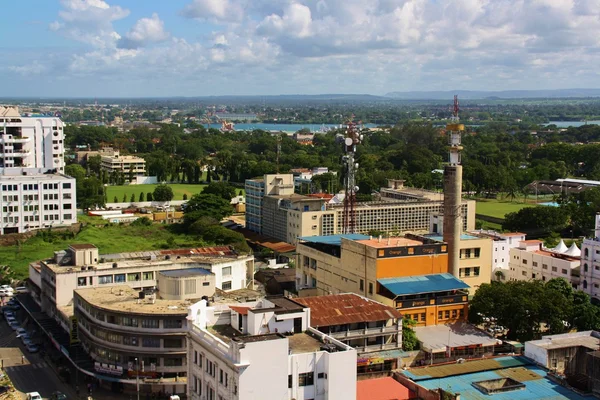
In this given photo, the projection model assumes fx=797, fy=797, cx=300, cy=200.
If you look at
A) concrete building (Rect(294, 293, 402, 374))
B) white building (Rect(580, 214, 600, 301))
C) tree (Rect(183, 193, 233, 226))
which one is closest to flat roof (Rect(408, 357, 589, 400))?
concrete building (Rect(294, 293, 402, 374))

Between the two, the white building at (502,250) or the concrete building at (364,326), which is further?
the white building at (502,250)

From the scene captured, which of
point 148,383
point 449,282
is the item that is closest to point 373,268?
point 449,282

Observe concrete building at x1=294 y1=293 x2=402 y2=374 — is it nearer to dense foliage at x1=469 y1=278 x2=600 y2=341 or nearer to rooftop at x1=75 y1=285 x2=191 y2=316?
rooftop at x1=75 y1=285 x2=191 y2=316

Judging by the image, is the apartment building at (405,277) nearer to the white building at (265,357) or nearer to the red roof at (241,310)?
the white building at (265,357)

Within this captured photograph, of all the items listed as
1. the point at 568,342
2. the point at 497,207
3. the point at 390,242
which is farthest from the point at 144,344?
the point at 497,207

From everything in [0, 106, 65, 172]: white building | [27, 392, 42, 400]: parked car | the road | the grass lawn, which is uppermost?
[0, 106, 65, 172]: white building

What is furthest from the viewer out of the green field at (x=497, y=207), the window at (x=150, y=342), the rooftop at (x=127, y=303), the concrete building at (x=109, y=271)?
the green field at (x=497, y=207)

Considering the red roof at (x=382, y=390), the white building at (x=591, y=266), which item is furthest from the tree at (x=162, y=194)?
the red roof at (x=382, y=390)
